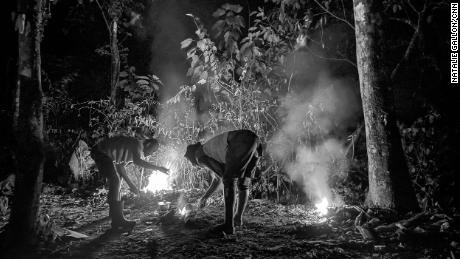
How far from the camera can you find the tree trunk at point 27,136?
4.36 metres

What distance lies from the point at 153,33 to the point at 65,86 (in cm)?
362

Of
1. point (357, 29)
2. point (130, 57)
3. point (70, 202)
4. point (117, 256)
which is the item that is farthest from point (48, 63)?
point (357, 29)

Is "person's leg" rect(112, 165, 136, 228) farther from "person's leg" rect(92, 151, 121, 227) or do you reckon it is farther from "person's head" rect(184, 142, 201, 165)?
"person's head" rect(184, 142, 201, 165)

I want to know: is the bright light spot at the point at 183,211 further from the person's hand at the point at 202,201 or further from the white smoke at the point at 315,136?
the white smoke at the point at 315,136

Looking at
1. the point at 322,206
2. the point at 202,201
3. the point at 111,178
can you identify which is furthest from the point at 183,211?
the point at 322,206

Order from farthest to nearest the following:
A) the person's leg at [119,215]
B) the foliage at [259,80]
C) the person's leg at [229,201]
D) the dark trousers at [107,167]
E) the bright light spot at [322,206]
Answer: the foliage at [259,80], the bright light spot at [322,206], the person's leg at [119,215], the dark trousers at [107,167], the person's leg at [229,201]

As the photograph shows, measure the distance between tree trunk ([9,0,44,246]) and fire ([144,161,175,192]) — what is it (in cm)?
422

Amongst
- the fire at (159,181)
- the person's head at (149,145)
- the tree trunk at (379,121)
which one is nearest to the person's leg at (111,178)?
the person's head at (149,145)

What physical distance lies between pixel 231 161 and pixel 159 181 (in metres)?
4.43

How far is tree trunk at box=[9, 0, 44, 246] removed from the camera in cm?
436

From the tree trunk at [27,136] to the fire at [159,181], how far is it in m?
4.22

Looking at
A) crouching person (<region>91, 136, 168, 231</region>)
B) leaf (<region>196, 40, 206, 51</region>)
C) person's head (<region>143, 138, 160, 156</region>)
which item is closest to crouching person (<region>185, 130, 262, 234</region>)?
person's head (<region>143, 138, 160, 156</region>)

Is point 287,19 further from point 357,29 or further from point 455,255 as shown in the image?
point 455,255

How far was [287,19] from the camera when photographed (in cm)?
755
